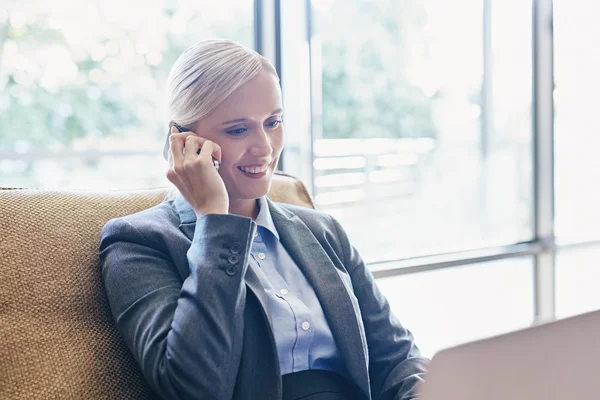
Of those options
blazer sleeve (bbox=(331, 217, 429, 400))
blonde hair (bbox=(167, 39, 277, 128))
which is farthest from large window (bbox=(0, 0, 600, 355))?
blonde hair (bbox=(167, 39, 277, 128))

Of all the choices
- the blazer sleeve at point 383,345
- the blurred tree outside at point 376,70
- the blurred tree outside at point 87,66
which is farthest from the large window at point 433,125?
the blazer sleeve at point 383,345

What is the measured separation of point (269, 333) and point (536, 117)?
2.43 metres

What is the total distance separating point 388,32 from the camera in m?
3.07

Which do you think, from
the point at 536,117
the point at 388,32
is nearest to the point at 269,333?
the point at 388,32

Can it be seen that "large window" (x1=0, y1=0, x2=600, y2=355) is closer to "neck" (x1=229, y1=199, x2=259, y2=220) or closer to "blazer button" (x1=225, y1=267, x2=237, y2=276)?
"neck" (x1=229, y1=199, x2=259, y2=220)

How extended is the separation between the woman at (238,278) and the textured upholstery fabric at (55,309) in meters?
0.06

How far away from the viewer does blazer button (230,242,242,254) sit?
45.0 inches

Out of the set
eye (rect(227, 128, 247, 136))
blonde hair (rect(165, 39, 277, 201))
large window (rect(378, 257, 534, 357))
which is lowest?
large window (rect(378, 257, 534, 357))

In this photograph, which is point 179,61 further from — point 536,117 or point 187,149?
point 536,117

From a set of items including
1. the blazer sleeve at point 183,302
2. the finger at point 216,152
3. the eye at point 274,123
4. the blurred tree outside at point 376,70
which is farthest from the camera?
the blurred tree outside at point 376,70

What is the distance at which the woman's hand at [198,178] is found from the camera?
1.22m

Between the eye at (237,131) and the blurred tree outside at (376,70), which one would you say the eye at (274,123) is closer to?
the eye at (237,131)

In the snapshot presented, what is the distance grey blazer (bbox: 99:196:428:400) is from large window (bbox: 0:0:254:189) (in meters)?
1.95

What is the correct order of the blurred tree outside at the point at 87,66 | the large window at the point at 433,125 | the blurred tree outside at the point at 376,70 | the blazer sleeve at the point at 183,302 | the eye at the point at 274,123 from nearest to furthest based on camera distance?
1. the blazer sleeve at the point at 183,302
2. the eye at the point at 274,123
3. the blurred tree outside at the point at 376,70
4. the large window at the point at 433,125
5. the blurred tree outside at the point at 87,66
